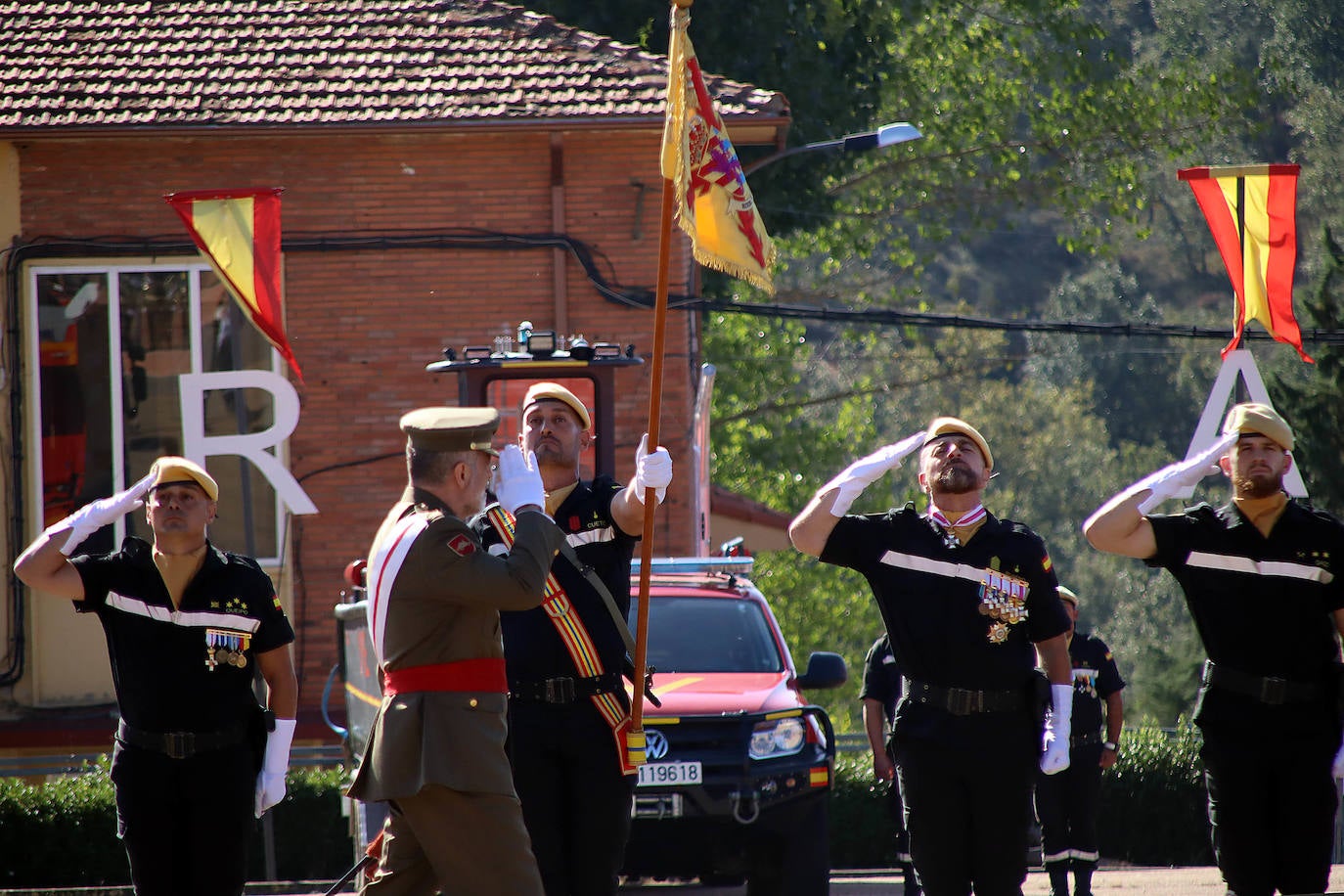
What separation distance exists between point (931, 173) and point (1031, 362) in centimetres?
3179

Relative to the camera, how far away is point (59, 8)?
1711 cm

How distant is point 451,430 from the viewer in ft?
16.6

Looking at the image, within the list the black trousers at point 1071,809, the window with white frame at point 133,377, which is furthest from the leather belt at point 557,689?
the window with white frame at point 133,377

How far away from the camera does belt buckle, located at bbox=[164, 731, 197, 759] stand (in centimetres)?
622

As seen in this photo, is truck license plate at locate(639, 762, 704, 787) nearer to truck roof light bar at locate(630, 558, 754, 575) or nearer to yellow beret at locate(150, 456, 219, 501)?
truck roof light bar at locate(630, 558, 754, 575)

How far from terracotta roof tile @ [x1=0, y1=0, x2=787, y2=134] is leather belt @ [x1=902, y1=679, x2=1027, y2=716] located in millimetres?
10030

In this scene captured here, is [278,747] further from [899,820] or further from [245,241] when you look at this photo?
[245,241]

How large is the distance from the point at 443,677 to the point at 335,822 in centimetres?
775

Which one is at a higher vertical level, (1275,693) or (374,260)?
(374,260)

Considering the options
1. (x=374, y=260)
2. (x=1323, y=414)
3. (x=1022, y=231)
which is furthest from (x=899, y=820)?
(x=1022, y=231)

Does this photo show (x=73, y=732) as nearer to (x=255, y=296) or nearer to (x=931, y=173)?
(x=255, y=296)

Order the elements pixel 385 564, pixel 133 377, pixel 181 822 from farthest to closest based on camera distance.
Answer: pixel 133 377 < pixel 181 822 < pixel 385 564

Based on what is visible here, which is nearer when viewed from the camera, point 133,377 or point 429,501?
point 429,501

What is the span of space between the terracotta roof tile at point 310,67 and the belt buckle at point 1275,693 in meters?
A: 10.1
